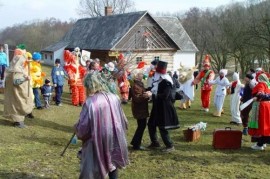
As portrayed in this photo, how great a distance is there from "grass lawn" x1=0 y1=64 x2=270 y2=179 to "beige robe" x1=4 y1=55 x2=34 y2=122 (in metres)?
0.41

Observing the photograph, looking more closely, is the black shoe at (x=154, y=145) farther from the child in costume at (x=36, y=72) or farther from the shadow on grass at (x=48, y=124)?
the child in costume at (x=36, y=72)

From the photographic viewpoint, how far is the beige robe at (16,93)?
8.73m

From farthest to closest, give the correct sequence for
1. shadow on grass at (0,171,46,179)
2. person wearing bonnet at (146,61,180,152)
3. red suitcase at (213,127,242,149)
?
red suitcase at (213,127,242,149)
person wearing bonnet at (146,61,180,152)
shadow on grass at (0,171,46,179)

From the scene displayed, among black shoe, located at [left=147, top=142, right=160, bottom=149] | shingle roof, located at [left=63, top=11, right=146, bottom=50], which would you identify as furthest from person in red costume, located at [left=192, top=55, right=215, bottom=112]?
shingle roof, located at [left=63, top=11, right=146, bottom=50]

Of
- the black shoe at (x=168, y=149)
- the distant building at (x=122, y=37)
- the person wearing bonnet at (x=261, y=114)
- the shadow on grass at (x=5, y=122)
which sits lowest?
the black shoe at (x=168, y=149)

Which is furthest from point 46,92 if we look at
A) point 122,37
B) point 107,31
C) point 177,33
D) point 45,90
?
point 177,33

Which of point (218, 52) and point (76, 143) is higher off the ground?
point (218, 52)

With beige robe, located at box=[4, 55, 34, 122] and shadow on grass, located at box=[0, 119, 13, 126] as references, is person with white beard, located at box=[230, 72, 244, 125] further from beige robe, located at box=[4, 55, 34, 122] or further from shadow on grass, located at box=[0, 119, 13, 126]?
shadow on grass, located at box=[0, 119, 13, 126]

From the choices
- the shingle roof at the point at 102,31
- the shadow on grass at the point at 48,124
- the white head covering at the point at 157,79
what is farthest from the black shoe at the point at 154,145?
the shingle roof at the point at 102,31

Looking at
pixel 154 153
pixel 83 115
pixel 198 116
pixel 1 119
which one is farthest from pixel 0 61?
pixel 83 115

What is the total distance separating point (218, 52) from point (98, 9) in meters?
31.5

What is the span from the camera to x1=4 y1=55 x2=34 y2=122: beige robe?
28.7ft

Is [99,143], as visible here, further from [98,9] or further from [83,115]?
[98,9]

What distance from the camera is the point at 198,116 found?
39.1 feet
